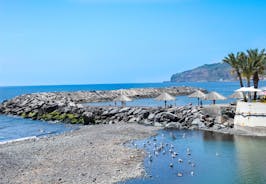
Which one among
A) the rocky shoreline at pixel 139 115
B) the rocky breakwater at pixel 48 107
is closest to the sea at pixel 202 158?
the rocky shoreline at pixel 139 115

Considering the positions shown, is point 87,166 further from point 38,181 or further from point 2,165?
point 2,165

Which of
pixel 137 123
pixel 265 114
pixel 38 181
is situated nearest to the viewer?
pixel 38 181

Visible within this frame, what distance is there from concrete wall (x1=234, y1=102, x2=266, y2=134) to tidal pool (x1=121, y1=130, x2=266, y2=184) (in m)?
2.03

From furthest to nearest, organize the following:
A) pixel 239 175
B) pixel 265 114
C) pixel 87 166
Result: 1. pixel 265 114
2. pixel 87 166
3. pixel 239 175

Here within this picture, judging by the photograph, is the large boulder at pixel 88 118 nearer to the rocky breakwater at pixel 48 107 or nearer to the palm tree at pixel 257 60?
the rocky breakwater at pixel 48 107

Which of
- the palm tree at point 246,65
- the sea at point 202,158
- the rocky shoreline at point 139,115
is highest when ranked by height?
the palm tree at point 246,65

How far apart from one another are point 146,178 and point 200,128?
844 inches

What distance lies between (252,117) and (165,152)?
1253 centimetres

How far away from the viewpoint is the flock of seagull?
2747cm

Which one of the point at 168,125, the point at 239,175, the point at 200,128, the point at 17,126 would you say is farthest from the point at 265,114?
the point at 17,126

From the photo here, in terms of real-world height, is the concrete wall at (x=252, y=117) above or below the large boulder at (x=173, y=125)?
above

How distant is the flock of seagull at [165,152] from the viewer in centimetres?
2747

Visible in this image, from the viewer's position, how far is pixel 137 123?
49.0 m

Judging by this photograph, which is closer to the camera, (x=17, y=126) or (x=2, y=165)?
(x=2, y=165)
